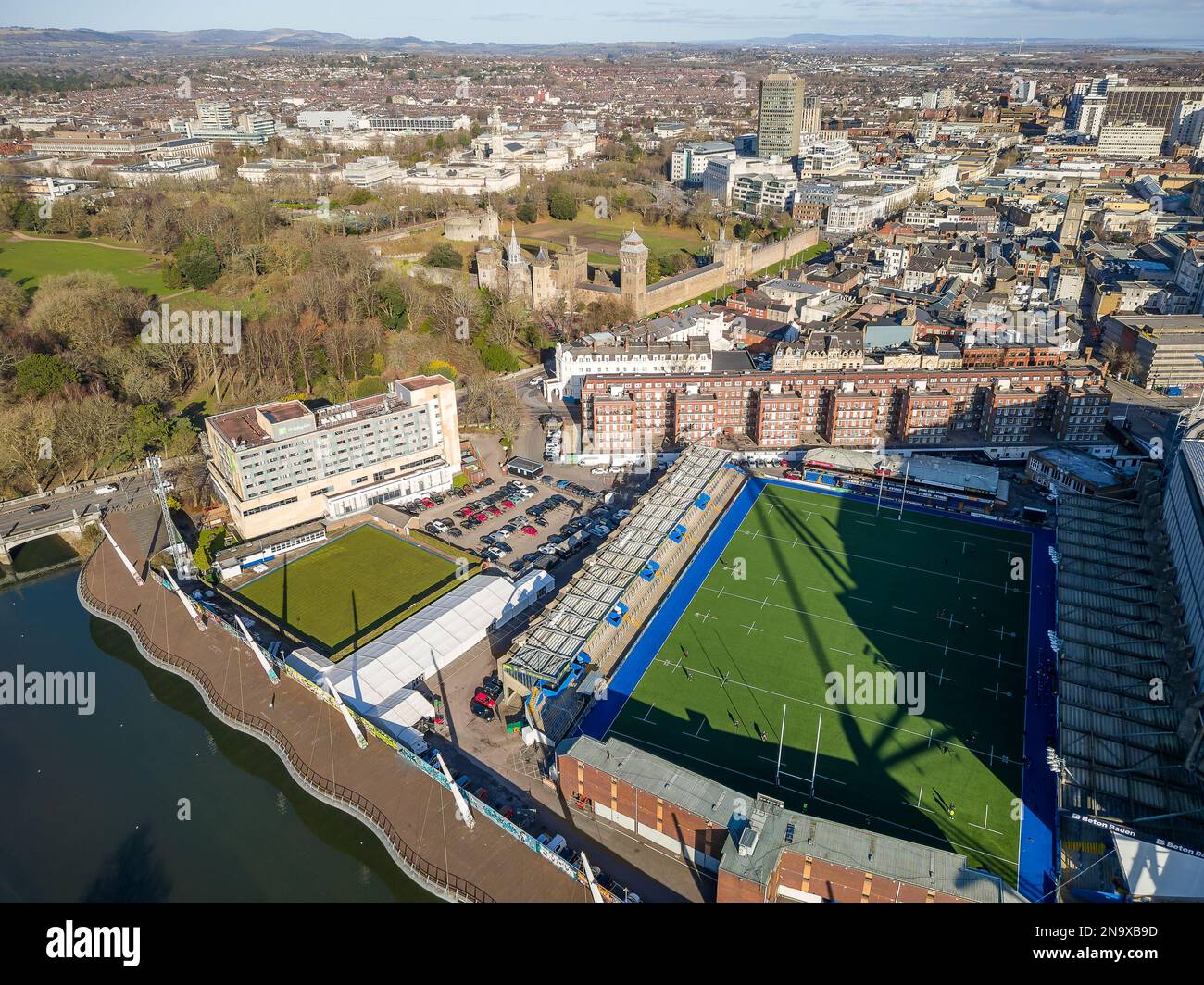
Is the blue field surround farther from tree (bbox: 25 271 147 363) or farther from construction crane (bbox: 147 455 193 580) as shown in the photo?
tree (bbox: 25 271 147 363)

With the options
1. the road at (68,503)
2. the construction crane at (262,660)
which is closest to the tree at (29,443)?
the road at (68,503)

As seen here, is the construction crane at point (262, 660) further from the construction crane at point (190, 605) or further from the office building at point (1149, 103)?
the office building at point (1149, 103)

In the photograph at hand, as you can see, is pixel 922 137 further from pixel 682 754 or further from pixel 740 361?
pixel 682 754

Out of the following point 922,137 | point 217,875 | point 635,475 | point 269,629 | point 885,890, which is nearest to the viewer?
point 885,890

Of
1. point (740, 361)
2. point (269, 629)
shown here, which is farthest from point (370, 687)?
point (740, 361)

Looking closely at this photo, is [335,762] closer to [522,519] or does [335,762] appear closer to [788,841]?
[788,841]

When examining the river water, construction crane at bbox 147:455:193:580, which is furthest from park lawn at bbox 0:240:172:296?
the river water

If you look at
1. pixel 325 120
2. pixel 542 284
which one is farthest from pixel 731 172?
pixel 325 120
